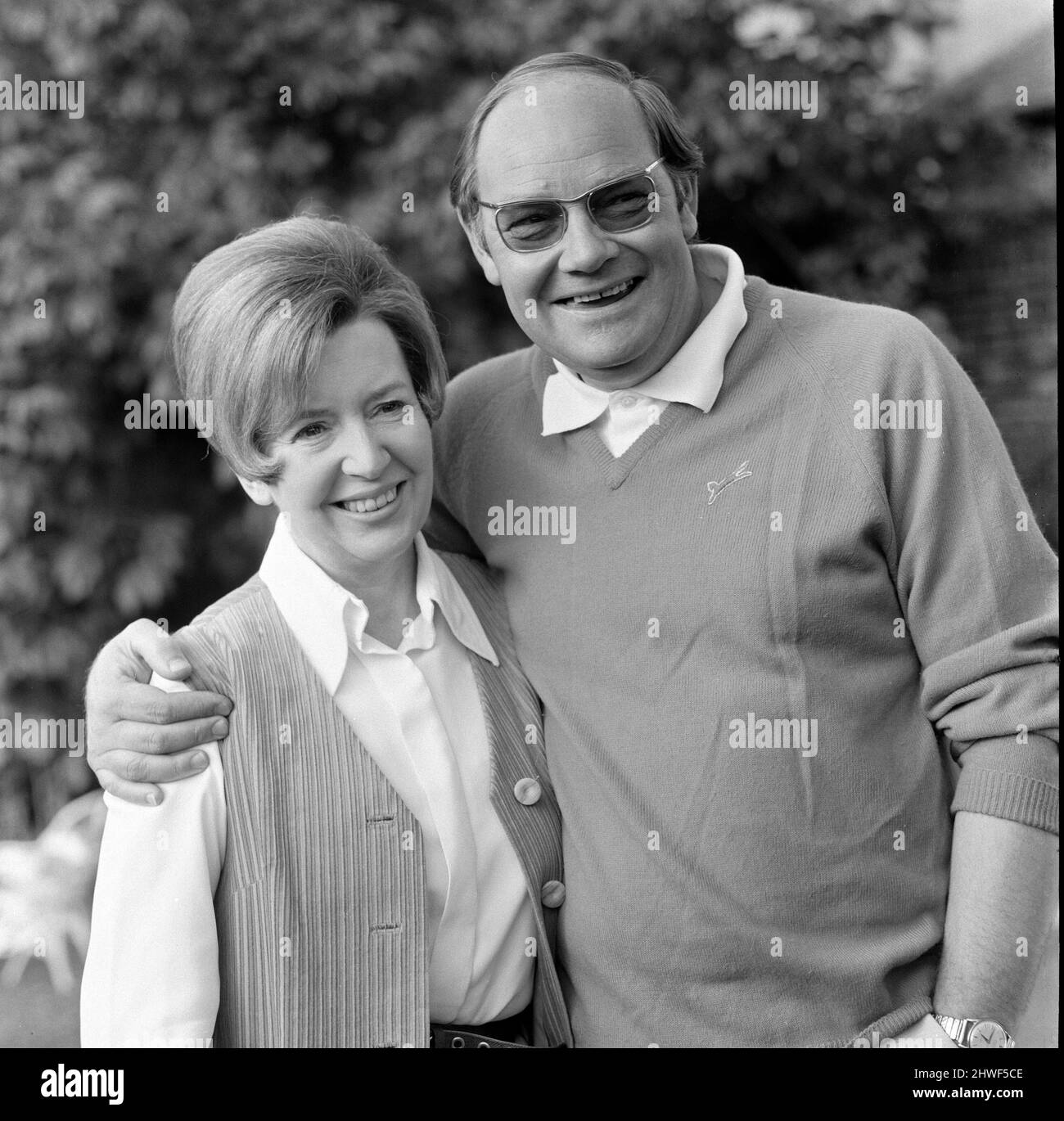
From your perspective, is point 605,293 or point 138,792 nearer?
point 138,792

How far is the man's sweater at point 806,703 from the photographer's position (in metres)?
1.62

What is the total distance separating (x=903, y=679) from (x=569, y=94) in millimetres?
946

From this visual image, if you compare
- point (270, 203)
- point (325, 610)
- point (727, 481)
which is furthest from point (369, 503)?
point (270, 203)

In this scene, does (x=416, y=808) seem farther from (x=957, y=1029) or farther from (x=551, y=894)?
(x=957, y=1029)

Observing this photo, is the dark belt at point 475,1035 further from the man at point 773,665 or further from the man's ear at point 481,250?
the man's ear at point 481,250

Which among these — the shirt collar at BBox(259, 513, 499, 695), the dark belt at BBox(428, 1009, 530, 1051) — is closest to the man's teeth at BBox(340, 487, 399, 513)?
the shirt collar at BBox(259, 513, 499, 695)

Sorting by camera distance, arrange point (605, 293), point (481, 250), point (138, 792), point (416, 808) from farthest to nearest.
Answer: point (481, 250), point (605, 293), point (416, 808), point (138, 792)

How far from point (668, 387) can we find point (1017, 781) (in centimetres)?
73

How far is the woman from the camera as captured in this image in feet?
4.94

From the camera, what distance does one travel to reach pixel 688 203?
1.81 m

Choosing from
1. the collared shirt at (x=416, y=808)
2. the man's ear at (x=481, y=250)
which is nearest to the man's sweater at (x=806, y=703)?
the collared shirt at (x=416, y=808)

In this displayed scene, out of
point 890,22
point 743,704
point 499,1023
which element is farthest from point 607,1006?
point 890,22

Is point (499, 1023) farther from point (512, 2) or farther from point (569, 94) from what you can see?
point (512, 2)

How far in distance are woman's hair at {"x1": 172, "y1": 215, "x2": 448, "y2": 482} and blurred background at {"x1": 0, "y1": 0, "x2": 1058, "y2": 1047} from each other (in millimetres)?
1646
